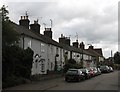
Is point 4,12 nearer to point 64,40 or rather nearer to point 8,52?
point 8,52

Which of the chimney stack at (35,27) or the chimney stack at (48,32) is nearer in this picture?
the chimney stack at (35,27)

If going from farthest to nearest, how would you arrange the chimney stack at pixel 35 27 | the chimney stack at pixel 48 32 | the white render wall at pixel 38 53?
the chimney stack at pixel 48 32 < the chimney stack at pixel 35 27 < the white render wall at pixel 38 53

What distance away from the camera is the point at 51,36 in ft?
195

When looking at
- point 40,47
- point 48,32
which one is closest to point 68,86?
point 40,47

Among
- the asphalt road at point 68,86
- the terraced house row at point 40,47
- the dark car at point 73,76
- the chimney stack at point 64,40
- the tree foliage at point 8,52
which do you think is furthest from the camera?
the chimney stack at point 64,40

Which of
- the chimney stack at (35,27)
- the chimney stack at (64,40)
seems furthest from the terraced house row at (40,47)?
the chimney stack at (64,40)

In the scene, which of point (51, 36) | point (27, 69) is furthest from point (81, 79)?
point (51, 36)

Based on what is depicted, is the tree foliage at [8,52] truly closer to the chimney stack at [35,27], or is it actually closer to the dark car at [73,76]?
the dark car at [73,76]

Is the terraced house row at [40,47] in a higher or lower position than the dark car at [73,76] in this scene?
higher

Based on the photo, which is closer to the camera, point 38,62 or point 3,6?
point 3,6

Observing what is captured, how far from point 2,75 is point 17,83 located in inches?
69.9

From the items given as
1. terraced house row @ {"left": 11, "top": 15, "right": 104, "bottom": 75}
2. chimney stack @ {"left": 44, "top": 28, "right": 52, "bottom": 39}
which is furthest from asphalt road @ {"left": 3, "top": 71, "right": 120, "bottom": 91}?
chimney stack @ {"left": 44, "top": 28, "right": 52, "bottom": 39}

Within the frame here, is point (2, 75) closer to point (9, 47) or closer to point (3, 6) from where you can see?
point (9, 47)

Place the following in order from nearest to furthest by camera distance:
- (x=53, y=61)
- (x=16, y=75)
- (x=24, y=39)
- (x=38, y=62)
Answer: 1. (x=16, y=75)
2. (x=24, y=39)
3. (x=38, y=62)
4. (x=53, y=61)
